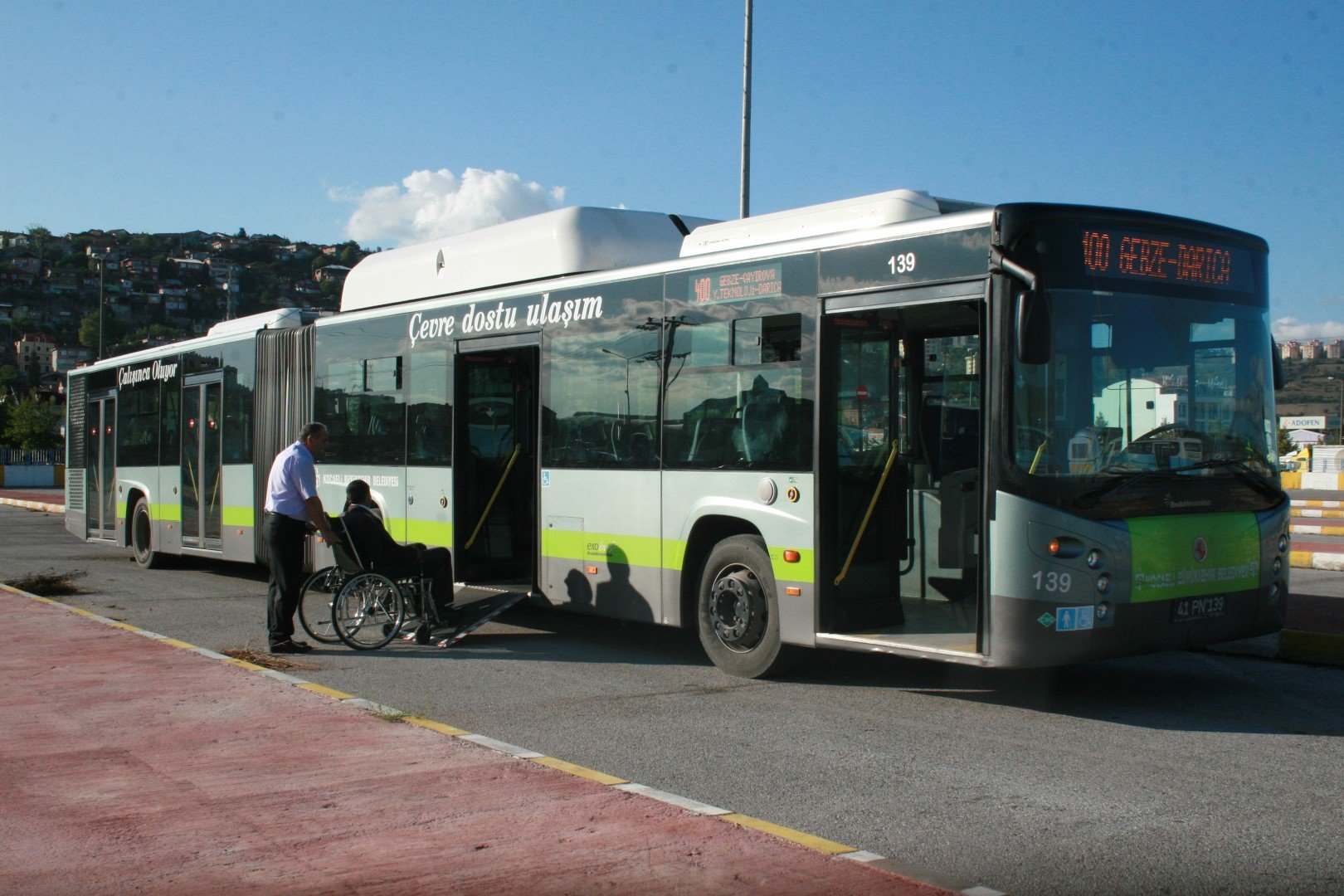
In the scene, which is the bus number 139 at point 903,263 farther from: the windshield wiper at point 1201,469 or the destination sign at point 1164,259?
the windshield wiper at point 1201,469

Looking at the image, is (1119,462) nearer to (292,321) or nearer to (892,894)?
(892,894)

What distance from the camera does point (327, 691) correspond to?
842 centimetres

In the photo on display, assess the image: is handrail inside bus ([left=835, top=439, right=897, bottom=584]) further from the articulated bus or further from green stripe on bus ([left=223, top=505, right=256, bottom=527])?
green stripe on bus ([left=223, top=505, right=256, bottom=527])

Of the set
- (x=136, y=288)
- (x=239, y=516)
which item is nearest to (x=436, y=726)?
(x=239, y=516)

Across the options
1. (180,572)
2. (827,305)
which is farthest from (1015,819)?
(180,572)

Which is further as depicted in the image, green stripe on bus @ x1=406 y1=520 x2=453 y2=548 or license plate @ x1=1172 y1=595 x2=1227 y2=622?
green stripe on bus @ x1=406 y1=520 x2=453 y2=548

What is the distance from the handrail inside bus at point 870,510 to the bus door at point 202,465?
1014 centimetres

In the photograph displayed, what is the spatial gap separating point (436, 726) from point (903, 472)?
382cm

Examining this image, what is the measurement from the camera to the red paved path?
15.6ft

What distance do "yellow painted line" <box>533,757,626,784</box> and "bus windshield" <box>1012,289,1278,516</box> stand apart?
3.07 m

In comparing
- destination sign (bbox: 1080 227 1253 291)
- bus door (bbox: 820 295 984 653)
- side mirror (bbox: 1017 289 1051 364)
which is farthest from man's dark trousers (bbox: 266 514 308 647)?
destination sign (bbox: 1080 227 1253 291)

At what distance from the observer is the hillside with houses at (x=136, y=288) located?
130m

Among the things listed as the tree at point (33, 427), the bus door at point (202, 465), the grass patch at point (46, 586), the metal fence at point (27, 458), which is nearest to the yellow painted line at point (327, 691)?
the grass patch at point (46, 586)

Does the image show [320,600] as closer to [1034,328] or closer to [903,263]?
[903,263]
